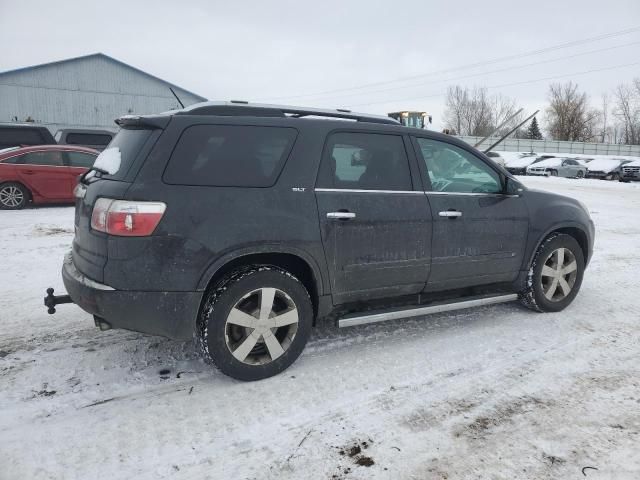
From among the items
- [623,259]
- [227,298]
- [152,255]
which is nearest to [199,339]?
[227,298]

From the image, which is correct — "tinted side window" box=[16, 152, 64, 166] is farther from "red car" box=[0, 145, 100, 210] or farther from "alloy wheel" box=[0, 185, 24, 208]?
"alloy wheel" box=[0, 185, 24, 208]

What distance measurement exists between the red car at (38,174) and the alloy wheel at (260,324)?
883 cm

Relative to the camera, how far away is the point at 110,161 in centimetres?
323

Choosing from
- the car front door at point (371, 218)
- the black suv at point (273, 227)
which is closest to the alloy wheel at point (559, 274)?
the black suv at point (273, 227)

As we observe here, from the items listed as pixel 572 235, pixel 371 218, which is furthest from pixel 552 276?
pixel 371 218

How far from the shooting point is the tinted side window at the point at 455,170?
3.91 meters

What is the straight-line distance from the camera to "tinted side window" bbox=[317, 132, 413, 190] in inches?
135

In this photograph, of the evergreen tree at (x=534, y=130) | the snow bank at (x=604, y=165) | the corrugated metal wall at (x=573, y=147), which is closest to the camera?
the snow bank at (x=604, y=165)

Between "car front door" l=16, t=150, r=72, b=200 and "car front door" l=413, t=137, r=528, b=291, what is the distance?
954 centimetres

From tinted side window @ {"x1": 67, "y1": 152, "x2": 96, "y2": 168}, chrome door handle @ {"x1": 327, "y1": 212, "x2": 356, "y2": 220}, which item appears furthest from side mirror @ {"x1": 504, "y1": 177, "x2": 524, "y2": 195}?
tinted side window @ {"x1": 67, "y1": 152, "x2": 96, "y2": 168}

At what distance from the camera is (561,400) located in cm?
304

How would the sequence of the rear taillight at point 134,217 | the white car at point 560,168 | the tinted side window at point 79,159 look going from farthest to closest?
the white car at point 560,168 → the tinted side window at point 79,159 → the rear taillight at point 134,217

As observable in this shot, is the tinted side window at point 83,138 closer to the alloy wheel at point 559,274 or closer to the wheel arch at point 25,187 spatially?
the wheel arch at point 25,187

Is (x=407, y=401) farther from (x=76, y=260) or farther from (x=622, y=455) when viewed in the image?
(x=76, y=260)
